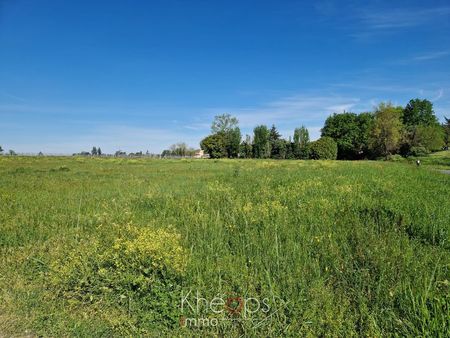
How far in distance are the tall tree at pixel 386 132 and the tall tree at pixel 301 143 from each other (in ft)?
64.9

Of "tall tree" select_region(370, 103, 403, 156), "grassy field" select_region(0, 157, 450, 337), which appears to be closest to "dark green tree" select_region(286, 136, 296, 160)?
"tall tree" select_region(370, 103, 403, 156)

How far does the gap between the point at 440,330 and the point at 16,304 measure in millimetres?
5416

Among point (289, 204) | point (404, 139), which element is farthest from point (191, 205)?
point (404, 139)

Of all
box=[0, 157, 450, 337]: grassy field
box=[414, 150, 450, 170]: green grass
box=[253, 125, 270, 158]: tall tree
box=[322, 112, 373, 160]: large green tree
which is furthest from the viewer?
box=[253, 125, 270, 158]: tall tree

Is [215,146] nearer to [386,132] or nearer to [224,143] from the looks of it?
[224,143]

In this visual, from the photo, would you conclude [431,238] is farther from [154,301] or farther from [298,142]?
[298,142]

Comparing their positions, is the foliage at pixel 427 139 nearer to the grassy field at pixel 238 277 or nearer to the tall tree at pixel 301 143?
the tall tree at pixel 301 143

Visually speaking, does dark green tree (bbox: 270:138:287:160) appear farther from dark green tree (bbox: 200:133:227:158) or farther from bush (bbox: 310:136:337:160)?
dark green tree (bbox: 200:133:227:158)

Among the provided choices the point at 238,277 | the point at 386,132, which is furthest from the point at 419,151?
the point at 238,277

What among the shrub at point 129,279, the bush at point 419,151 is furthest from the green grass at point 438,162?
the shrub at point 129,279

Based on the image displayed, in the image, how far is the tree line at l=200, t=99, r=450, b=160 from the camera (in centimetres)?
6794

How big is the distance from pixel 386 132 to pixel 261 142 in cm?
4037

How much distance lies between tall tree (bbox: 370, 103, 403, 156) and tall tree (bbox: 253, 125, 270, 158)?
34073 mm

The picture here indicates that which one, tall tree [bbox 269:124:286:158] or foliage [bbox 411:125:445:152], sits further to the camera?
tall tree [bbox 269:124:286:158]
